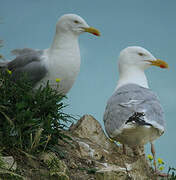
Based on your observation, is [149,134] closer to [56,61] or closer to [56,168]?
[56,168]

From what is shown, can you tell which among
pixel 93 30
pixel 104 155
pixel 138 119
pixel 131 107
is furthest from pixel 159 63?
pixel 104 155

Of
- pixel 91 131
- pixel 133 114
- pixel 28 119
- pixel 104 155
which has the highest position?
pixel 133 114

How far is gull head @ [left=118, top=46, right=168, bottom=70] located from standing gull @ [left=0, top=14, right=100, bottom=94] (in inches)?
33.4

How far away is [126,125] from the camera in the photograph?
497 centimetres

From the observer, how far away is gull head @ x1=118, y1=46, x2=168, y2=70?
669 cm

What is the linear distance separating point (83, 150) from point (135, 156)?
1.48 m

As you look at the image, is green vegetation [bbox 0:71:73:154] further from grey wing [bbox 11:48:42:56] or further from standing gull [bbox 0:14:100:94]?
grey wing [bbox 11:48:42:56]

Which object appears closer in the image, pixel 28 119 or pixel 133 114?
pixel 28 119

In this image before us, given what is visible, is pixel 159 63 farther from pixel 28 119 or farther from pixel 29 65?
pixel 28 119

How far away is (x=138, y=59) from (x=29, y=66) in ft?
7.48

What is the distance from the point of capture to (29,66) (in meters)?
6.90

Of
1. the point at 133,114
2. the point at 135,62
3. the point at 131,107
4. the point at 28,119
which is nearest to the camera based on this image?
the point at 28,119

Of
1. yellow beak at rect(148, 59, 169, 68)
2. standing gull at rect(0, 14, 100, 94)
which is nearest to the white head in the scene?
yellow beak at rect(148, 59, 169, 68)

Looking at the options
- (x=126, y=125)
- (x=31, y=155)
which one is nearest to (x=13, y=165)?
(x=31, y=155)
